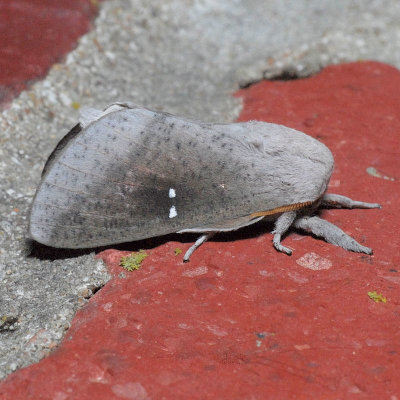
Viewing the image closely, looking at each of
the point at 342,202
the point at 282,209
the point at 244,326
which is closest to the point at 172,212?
the point at 282,209

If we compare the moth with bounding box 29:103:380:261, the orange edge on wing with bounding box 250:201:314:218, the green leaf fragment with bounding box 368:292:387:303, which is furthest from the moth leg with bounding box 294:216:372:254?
the green leaf fragment with bounding box 368:292:387:303

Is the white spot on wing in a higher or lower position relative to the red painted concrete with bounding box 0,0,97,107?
lower

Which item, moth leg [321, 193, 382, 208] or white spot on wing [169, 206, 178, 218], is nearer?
white spot on wing [169, 206, 178, 218]

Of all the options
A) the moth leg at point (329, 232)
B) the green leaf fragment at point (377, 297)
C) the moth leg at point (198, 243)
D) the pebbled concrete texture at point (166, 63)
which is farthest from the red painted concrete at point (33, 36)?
the green leaf fragment at point (377, 297)

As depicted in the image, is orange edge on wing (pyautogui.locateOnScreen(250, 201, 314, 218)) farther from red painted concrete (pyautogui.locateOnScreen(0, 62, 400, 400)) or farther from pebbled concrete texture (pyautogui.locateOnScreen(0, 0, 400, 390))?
pebbled concrete texture (pyautogui.locateOnScreen(0, 0, 400, 390))

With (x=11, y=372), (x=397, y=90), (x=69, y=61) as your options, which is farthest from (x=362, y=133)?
(x=11, y=372)

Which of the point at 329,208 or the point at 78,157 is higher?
the point at 78,157

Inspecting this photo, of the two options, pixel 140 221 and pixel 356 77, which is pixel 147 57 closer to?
pixel 356 77

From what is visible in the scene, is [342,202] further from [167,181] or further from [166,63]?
[166,63]
